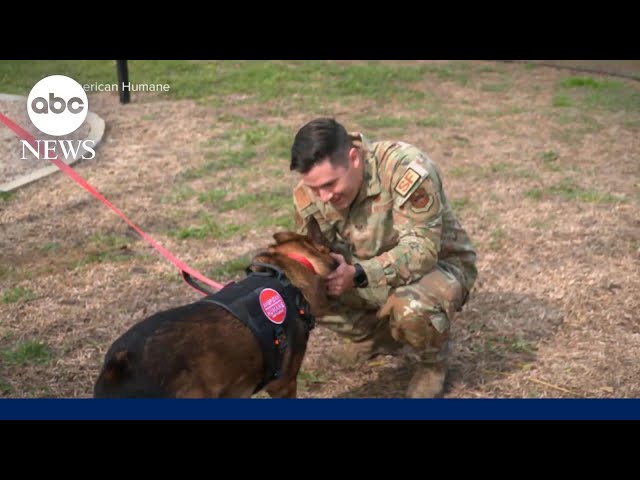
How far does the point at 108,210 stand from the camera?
573 cm

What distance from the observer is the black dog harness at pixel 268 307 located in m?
2.81

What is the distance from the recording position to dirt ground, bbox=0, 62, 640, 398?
12.4 feet

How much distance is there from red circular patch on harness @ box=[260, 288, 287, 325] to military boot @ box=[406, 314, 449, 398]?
2.89 feet

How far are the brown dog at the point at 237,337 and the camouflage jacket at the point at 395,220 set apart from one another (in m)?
0.31

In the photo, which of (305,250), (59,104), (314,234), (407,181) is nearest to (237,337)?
(305,250)

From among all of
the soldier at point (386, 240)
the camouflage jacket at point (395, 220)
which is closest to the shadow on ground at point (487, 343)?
the soldier at point (386, 240)

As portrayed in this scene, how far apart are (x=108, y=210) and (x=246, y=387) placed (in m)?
3.29

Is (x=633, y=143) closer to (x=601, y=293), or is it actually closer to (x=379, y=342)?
(x=601, y=293)

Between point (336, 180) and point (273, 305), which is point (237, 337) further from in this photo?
point (336, 180)

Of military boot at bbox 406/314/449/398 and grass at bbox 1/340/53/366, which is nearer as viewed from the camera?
military boot at bbox 406/314/449/398

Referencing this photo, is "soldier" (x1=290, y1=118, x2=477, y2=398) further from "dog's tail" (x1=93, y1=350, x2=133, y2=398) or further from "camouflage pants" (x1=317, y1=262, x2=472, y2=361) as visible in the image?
"dog's tail" (x1=93, y1=350, x2=133, y2=398)

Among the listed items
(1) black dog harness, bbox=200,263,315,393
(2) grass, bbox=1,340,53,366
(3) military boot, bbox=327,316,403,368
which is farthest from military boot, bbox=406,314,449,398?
(2) grass, bbox=1,340,53,366

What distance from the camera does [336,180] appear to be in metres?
3.28

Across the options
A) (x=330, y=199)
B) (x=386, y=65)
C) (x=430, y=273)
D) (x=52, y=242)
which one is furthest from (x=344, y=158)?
(x=386, y=65)
